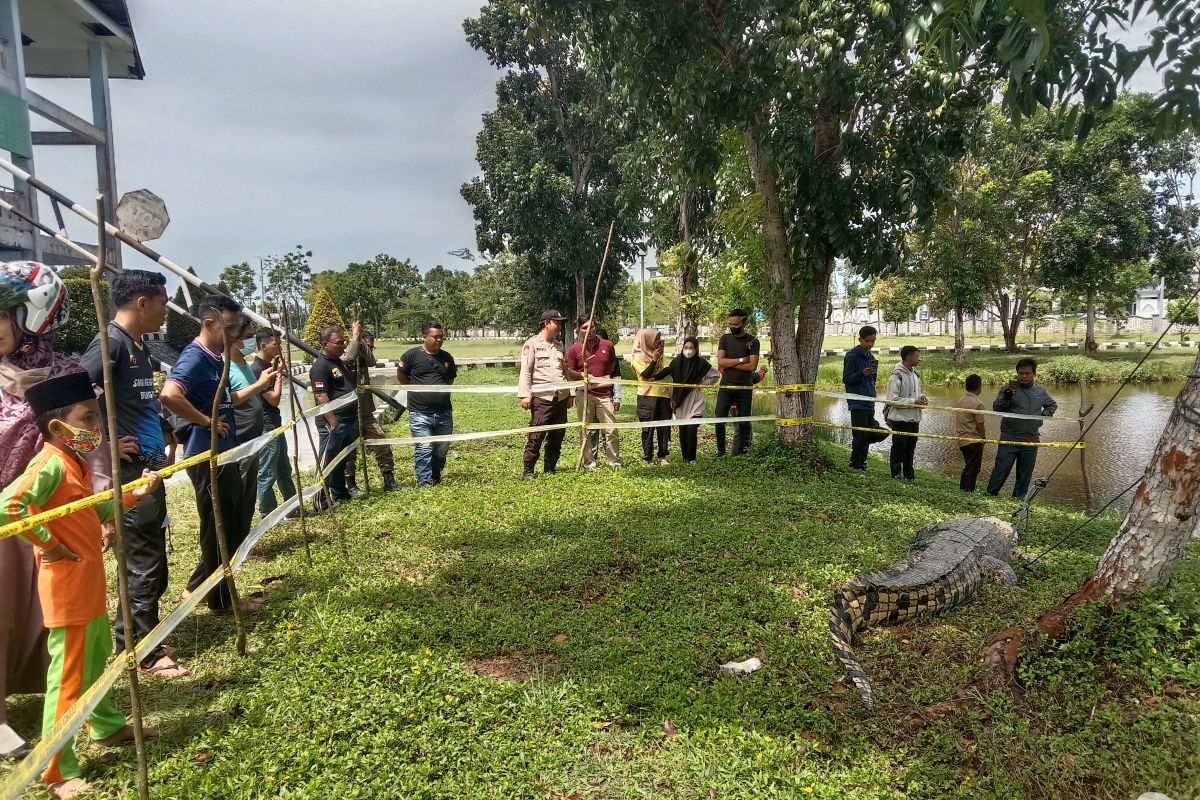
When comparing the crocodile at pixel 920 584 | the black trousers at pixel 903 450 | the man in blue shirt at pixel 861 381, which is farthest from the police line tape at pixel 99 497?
the black trousers at pixel 903 450

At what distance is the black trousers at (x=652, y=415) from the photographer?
776 cm

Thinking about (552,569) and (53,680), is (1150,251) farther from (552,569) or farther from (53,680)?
(53,680)

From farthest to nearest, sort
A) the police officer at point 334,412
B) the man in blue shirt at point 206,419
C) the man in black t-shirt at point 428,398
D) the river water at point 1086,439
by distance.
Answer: the river water at point 1086,439 → the man in black t-shirt at point 428,398 → the police officer at point 334,412 → the man in blue shirt at point 206,419

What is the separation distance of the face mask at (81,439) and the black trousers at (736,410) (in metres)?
6.04

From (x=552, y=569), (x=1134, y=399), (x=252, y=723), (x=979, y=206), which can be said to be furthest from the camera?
(x=979, y=206)

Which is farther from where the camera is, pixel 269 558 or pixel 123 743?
pixel 269 558

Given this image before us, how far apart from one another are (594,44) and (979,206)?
62.7 ft

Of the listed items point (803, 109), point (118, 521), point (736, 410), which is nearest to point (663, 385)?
point (736, 410)

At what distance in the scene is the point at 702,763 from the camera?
252 centimetres

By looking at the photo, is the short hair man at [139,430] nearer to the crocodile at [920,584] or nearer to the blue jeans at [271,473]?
the blue jeans at [271,473]

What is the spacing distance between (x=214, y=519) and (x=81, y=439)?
1306mm

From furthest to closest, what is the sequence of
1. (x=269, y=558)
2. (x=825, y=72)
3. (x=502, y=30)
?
(x=502, y=30) → (x=825, y=72) → (x=269, y=558)

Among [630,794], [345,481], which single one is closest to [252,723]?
[630,794]

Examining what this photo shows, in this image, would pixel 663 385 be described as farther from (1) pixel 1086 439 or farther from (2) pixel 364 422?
(1) pixel 1086 439
